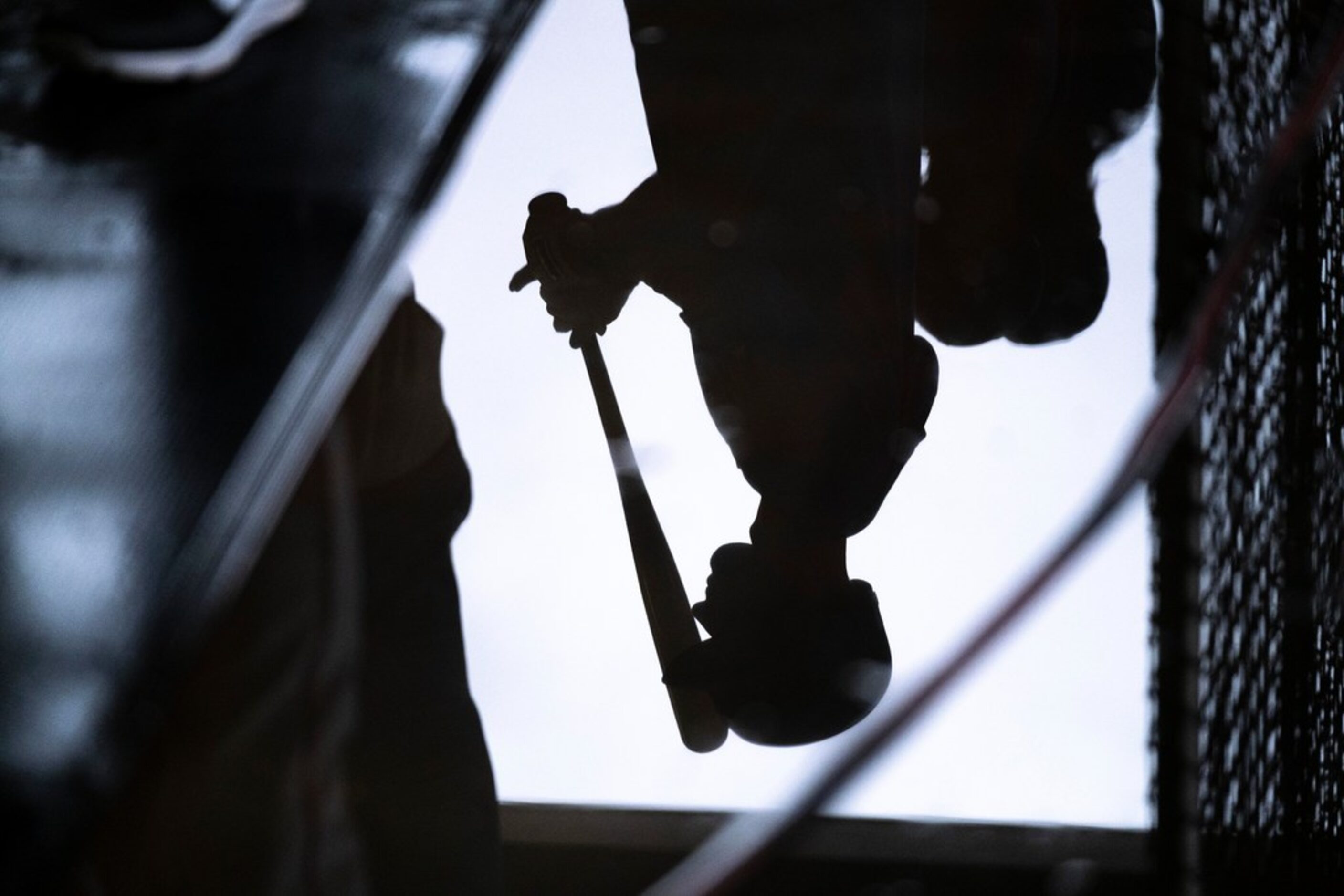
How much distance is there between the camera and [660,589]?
0.73m

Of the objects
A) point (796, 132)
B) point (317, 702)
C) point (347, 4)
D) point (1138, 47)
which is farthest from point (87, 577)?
point (1138, 47)

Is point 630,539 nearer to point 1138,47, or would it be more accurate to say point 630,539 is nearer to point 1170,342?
point 1170,342

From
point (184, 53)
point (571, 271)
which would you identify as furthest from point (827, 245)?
point (184, 53)

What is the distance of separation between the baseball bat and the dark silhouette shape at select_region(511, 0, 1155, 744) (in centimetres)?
1

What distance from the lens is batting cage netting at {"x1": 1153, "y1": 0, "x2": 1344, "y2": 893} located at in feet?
2.23

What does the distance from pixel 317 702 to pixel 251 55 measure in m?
0.41

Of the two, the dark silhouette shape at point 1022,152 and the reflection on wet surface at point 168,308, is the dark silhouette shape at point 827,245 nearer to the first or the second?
the dark silhouette shape at point 1022,152

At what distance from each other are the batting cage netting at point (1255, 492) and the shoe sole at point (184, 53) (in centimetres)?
59

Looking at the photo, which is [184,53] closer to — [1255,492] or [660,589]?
[660,589]

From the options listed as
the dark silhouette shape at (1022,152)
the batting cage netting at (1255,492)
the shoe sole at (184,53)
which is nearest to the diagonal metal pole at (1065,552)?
the batting cage netting at (1255,492)

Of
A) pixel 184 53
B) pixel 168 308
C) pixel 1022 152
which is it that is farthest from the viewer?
pixel 1022 152

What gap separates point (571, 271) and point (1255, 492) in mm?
467

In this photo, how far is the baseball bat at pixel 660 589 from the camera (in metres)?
0.72

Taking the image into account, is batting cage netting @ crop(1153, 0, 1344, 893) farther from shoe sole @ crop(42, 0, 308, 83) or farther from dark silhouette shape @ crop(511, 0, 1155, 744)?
shoe sole @ crop(42, 0, 308, 83)
